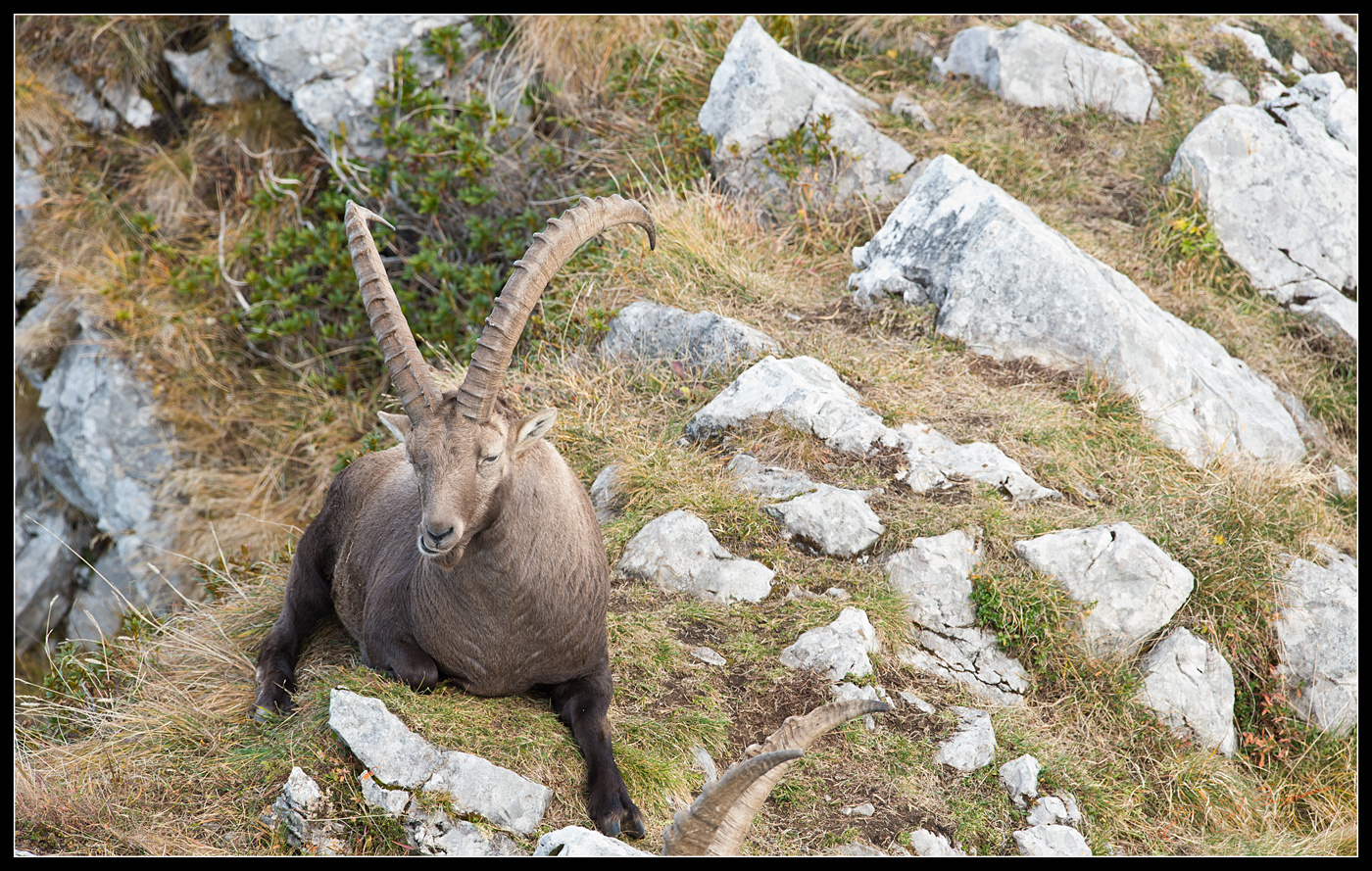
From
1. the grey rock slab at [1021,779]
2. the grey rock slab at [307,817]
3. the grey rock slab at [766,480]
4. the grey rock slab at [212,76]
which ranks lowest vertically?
the grey rock slab at [1021,779]

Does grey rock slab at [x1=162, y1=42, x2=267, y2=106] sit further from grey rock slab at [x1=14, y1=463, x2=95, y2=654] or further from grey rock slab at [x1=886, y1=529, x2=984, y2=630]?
grey rock slab at [x1=886, y1=529, x2=984, y2=630]

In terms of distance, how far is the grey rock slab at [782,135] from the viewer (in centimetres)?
980

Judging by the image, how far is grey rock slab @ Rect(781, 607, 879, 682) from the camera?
17.9 ft

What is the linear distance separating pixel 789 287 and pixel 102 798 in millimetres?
6218

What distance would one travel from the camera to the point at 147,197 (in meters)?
11.2

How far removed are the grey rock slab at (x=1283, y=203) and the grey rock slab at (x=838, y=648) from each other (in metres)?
6.16

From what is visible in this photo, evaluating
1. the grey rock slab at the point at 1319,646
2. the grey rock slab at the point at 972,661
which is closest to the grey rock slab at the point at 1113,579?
the grey rock slab at the point at 972,661

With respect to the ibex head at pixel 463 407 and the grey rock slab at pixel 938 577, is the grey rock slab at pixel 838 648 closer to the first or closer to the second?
the grey rock slab at pixel 938 577

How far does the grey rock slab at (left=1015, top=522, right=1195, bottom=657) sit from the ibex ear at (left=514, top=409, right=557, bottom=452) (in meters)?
3.25

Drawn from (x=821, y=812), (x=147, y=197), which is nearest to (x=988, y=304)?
(x=821, y=812)

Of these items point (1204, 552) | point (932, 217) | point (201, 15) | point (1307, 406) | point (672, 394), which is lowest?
point (1307, 406)

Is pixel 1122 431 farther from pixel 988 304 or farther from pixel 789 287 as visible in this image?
pixel 789 287

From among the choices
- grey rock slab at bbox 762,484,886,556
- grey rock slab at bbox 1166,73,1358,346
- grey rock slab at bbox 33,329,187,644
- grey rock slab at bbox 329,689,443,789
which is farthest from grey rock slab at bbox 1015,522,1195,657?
grey rock slab at bbox 33,329,187,644

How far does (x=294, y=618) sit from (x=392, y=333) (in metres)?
2.48
